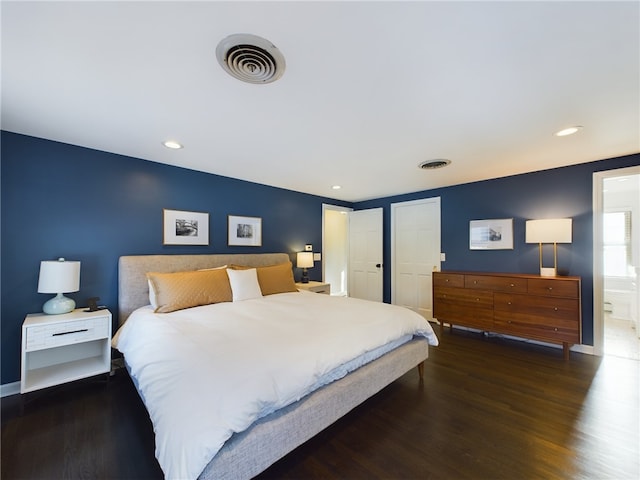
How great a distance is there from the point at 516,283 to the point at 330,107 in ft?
10.6

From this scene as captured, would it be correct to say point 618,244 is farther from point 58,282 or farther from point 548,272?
point 58,282

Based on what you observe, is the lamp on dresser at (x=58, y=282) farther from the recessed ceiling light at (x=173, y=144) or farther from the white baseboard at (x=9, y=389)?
the recessed ceiling light at (x=173, y=144)

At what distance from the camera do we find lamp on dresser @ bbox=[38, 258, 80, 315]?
2262 mm

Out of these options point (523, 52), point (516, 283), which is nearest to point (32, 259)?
point (523, 52)

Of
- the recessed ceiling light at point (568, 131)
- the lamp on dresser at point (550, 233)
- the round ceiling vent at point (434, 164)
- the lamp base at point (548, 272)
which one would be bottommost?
the lamp base at point (548, 272)

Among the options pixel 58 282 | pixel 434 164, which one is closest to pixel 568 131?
pixel 434 164

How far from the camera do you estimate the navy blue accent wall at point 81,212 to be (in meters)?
2.36

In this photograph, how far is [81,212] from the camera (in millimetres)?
2674

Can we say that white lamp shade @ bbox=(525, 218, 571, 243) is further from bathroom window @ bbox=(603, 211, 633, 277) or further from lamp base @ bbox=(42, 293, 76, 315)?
lamp base @ bbox=(42, 293, 76, 315)

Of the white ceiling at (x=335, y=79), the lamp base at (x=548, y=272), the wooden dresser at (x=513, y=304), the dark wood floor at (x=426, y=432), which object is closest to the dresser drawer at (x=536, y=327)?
the wooden dresser at (x=513, y=304)

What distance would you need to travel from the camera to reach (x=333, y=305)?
267 centimetres

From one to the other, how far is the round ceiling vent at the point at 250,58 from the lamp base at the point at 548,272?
3869 mm

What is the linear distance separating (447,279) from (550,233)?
136 cm

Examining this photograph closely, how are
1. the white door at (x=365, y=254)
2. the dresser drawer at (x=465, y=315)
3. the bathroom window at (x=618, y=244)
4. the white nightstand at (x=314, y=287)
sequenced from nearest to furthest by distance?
the dresser drawer at (x=465, y=315) < the white nightstand at (x=314, y=287) < the bathroom window at (x=618, y=244) < the white door at (x=365, y=254)
